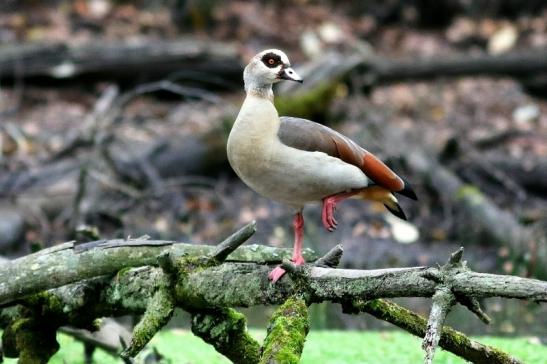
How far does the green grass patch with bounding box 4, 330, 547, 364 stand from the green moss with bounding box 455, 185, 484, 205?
3.48m

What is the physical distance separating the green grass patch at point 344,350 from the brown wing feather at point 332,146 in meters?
2.01

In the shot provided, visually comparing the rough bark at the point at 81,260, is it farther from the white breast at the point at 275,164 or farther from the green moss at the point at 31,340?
the white breast at the point at 275,164

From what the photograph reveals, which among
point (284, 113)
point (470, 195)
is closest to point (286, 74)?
point (470, 195)

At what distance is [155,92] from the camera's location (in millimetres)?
14500

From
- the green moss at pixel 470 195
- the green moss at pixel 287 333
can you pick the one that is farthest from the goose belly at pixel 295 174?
the green moss at pixel 470 195

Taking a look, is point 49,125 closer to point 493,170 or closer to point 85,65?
point 85,65

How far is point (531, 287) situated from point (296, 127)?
145 centimetres

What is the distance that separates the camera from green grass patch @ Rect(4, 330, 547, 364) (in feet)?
21.4

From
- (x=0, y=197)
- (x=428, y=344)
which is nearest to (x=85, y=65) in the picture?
(x=0, y=197)

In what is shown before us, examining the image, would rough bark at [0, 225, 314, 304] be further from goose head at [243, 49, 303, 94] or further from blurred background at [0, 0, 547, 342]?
blurred background at [0, 0, 547, 342]

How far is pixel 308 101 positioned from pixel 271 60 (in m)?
7.26

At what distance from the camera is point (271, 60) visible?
4746mm

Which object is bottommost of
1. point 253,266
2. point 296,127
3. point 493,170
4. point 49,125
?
point 253,266

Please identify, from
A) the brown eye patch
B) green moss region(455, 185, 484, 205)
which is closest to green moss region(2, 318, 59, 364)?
the brown eye patch
